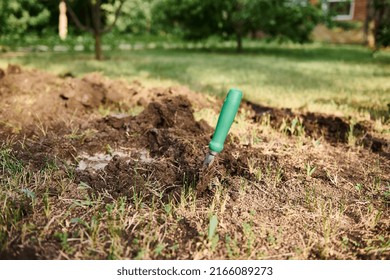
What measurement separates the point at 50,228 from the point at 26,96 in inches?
108

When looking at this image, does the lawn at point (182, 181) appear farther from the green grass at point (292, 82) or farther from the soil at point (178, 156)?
the green grass at point (292, 82)

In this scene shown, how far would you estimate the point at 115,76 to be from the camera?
6.29m

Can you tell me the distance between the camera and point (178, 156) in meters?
2.55

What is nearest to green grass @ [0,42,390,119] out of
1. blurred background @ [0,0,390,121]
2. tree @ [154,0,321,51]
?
blurred background @ [0,0,390,121]

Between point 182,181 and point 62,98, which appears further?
point 62,98

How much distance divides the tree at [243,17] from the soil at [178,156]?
27.3 feet

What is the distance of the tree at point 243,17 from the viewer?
447 inches

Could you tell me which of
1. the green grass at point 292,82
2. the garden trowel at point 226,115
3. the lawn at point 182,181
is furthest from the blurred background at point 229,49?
the garden trowel at point 226,115

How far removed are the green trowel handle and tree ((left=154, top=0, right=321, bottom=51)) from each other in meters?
9.77

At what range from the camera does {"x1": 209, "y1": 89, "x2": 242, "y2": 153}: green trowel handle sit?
1.87 m

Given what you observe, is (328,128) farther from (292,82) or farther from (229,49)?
(229,49)

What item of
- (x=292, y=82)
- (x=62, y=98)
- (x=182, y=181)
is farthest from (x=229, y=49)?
(x=182, y=181)

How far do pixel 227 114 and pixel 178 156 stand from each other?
750 millimetres
